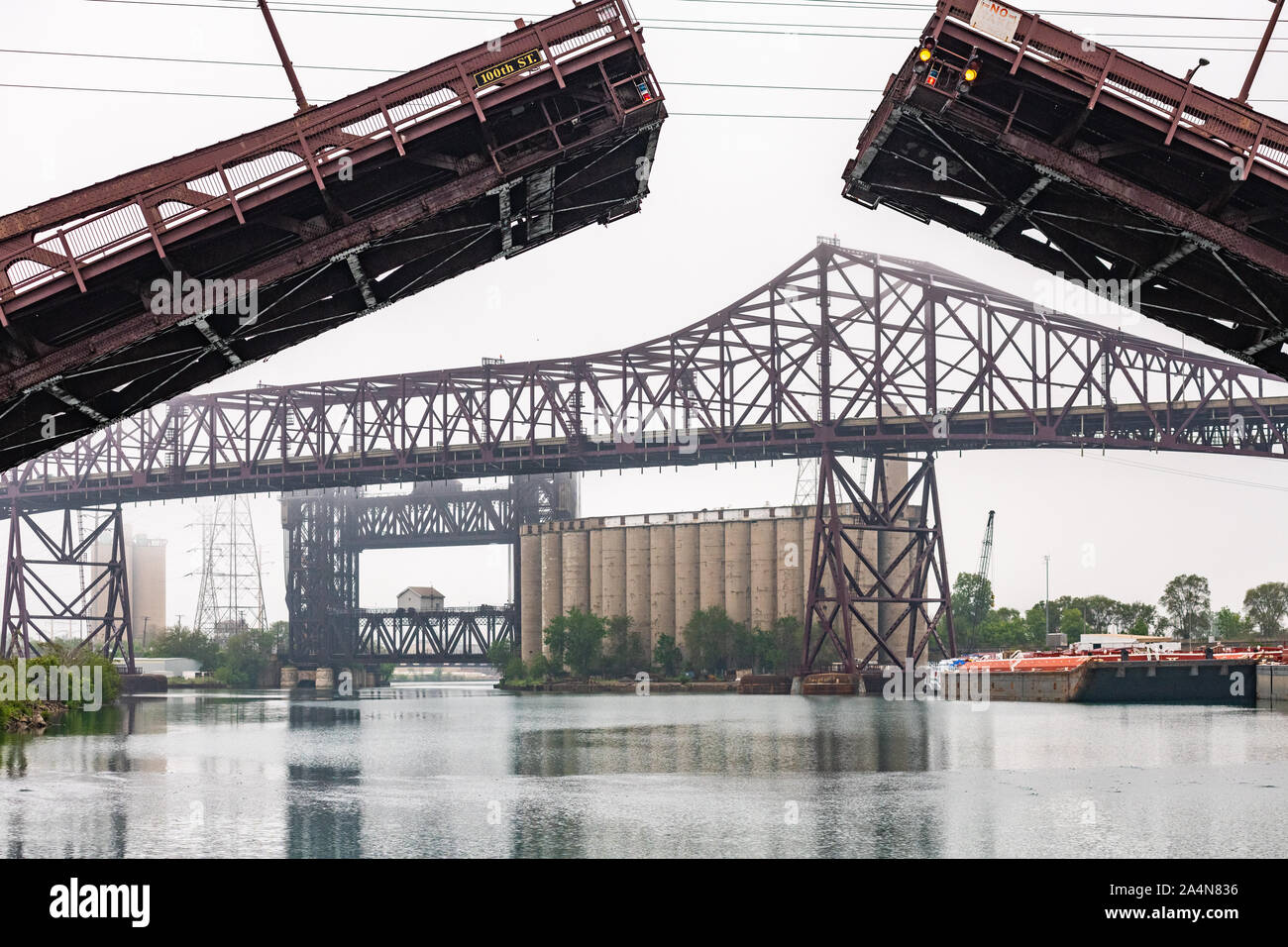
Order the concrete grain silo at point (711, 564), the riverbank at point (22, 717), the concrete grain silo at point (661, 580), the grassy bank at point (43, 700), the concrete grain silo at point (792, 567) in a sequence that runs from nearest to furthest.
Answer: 1. the riverbank at point (22, 717)
2. the grassy bank at point (43, 700)
3. the concrete grain silo at point (792, 567)
4. the concrete grain silo at point (711, 564)
5. the concrete grain silo at point (661, 580)

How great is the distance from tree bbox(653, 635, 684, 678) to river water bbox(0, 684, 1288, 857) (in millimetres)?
81343

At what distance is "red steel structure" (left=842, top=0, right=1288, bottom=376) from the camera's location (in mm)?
27984

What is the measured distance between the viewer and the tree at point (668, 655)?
14575 centimetres

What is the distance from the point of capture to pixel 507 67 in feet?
97.7

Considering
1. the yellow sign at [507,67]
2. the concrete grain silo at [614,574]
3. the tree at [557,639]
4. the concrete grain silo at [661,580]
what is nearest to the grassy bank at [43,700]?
the yellow sign at [507,67]

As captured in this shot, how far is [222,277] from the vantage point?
97.5 feet

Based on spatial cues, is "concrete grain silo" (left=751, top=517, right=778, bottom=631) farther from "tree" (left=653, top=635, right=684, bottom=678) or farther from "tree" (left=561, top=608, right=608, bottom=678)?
"tree" (left=561, top=608, right=608, bottom=678)

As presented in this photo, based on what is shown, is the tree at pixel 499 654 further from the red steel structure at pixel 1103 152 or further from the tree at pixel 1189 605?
the red steel structure at pixel 1103 152

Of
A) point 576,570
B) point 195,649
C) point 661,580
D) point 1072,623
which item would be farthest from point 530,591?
point 1072,623

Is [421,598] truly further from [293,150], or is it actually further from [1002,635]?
[293,150]

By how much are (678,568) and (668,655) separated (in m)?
16.2

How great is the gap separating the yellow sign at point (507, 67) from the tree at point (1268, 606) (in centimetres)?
15223

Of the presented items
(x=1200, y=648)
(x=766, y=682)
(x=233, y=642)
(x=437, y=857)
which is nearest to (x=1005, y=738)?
(x=437, y=857)
